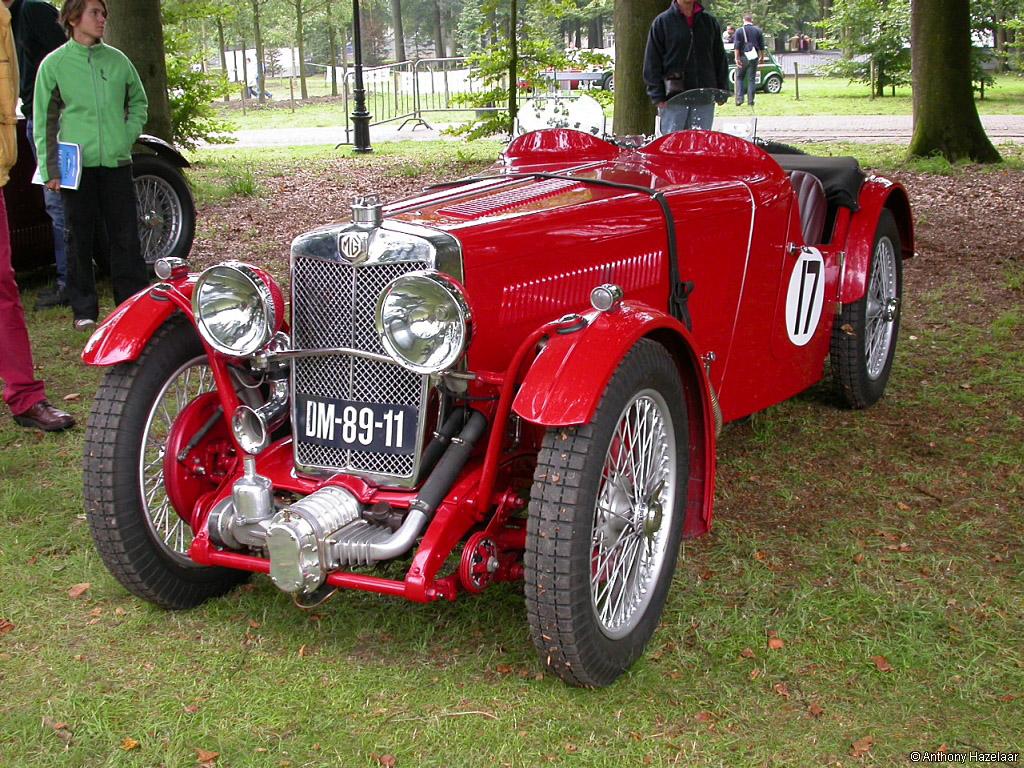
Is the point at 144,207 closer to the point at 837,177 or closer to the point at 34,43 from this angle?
the point at 34,43

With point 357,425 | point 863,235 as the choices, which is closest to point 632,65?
point 863,235

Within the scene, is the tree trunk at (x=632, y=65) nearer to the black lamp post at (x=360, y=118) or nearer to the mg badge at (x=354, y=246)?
the black lamp post at (x=360, y=118)

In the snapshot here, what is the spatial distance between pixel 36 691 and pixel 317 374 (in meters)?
1.21

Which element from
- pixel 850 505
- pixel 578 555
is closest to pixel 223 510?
pixel 578 555

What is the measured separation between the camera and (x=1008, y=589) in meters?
3.53

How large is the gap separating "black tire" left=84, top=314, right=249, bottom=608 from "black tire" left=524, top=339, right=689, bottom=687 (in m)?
1.26

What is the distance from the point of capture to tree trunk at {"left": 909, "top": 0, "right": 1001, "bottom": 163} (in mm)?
11258

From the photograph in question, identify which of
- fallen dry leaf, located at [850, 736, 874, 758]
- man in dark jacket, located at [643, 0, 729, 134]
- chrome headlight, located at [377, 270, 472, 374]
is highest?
man in dark jacket, located at [643, 0, 729, 134]

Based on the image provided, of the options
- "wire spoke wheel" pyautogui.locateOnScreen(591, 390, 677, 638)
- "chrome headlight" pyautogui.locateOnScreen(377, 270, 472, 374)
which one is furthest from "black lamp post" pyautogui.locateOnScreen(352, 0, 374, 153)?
"chrome headlight" pyautogui.locateOnScreen(377, 270, 472, 374)

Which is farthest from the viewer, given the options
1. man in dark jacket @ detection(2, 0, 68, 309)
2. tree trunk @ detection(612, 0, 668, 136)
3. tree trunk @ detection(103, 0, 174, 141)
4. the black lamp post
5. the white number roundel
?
the black lamp post

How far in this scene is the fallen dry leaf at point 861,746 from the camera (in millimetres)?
2686

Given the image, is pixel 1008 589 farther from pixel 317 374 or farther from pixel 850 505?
pixel 317 374

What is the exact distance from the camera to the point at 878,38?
22.6m

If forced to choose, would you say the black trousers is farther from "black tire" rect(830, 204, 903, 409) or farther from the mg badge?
"black tire" rect(830, 204, 903, 409)
